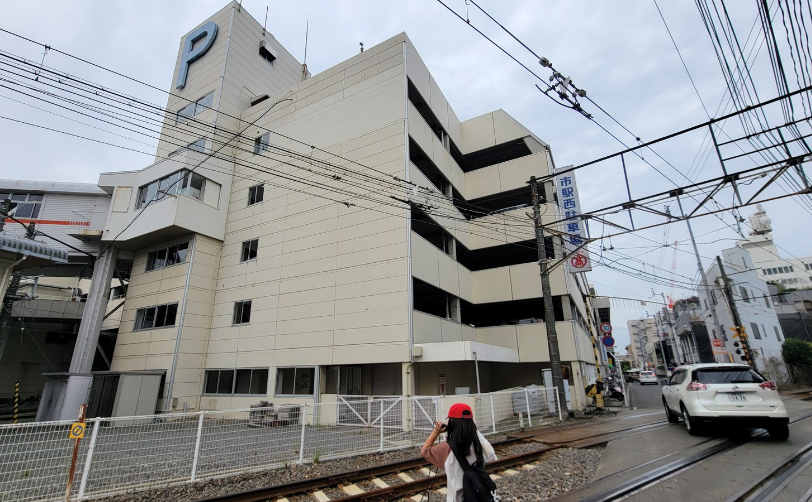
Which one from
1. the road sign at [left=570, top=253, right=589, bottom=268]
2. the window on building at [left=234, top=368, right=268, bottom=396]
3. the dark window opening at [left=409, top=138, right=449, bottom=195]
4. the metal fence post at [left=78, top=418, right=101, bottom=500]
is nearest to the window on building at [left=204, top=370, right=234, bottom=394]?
the window on building at [left=234, top=368, right=268, bottom=396]

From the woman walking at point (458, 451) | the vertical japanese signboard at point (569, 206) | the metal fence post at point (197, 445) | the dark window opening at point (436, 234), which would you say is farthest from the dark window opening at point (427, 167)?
the woman walking at point (458, 451)

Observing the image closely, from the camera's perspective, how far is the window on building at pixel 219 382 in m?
17.7

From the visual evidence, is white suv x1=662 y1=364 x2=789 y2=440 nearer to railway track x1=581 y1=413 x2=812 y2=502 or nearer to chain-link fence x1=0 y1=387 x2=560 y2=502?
railway track x1=581 y1=413 x2=812 y2=502

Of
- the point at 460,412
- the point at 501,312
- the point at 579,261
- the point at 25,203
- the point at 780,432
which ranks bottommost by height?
the point at 780,432

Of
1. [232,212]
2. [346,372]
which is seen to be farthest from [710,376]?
[232,212]

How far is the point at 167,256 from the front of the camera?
19984mm

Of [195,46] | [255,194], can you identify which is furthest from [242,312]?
[195,46]

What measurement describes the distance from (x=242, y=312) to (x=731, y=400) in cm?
1884

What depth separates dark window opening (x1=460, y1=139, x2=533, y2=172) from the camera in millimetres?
23000

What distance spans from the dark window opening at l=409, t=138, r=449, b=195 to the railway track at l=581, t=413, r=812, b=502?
48.6 feet

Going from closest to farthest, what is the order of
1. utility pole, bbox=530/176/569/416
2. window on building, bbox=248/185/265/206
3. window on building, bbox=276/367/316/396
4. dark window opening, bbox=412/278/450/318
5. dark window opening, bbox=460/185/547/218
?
utility pole, bbox=530/176/569/416 → window on building, bbox=276/367/316/396 → dark window opening, bbox=412/278/450/318 → window on building, bbox=248/185/265/206 → dark window opening, bbox=460/185/547/218

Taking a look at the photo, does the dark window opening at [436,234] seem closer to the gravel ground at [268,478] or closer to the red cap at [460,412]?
the gravel ground at [268,478]

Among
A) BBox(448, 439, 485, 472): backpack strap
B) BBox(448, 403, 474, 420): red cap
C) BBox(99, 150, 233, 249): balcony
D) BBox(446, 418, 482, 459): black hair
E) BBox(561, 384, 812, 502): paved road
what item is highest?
BBox(99, 150, 233, 249): balcony

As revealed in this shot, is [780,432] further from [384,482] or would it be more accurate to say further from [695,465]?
[384,482]
